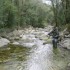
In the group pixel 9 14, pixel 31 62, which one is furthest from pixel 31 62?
pixel 9 14

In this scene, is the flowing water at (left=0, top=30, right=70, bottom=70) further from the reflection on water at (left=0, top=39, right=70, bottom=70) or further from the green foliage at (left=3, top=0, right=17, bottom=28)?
the green foliage at (left=3, top=0, right=17, bottom=28)

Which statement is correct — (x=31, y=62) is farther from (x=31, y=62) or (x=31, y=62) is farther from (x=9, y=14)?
(x=9, y=14)

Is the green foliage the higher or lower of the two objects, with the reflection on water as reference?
higher

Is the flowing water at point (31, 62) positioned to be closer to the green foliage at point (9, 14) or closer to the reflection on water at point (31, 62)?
the reflection on water at point (31, 62)

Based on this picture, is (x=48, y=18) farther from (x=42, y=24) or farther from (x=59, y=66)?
(x=59, y=66)

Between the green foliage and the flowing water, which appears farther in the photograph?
the green foliage

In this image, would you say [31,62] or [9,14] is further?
[9,14]

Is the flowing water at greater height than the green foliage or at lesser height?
lesser

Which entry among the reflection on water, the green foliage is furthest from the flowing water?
the green foliage

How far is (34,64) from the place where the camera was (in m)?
14.1

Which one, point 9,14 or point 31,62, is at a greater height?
point 9,14

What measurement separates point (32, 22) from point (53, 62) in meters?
41.0

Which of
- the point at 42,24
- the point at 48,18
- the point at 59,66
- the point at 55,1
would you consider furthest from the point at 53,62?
the point at 48,18

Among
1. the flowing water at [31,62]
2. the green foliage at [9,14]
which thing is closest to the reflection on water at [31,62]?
the flowing water at [31,62]
